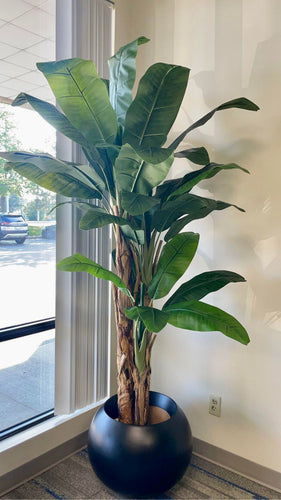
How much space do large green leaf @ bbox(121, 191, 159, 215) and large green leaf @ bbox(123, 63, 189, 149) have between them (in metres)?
0.18

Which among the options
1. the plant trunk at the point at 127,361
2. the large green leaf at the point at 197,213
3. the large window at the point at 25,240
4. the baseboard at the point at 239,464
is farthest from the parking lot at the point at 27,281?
the baseboard at the point at 239,464

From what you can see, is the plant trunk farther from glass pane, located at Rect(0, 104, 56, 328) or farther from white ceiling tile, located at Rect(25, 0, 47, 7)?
white ceiling tile, located at Rect(25, 0, 47, 7)

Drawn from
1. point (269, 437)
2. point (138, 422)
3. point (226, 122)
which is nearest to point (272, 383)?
point (269, 437)

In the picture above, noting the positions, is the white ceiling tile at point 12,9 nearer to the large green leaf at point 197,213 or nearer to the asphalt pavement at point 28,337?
the asphalt pavement at point 28,337

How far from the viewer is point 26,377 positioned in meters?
1.93

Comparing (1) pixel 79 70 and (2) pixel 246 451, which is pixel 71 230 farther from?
(2) pixel 246 451

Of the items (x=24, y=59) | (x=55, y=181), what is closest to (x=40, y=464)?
(x=55, y=181)

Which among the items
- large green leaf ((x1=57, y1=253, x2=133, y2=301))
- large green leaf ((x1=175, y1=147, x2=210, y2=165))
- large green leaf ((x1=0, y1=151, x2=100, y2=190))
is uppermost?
large green leaf ((x1=175, y1=147, x2=210, y2=165))

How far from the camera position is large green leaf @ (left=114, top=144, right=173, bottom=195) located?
4.48 ft

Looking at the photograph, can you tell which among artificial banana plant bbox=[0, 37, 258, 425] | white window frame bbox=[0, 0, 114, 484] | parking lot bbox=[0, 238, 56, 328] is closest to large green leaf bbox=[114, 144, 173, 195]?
artificial banana plant bbox=[0, 37, 258, 425]

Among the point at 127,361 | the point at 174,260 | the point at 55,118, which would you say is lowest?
the point at 127,361

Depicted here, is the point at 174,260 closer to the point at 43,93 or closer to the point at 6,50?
the point at 43,93

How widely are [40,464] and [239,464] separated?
0.97m

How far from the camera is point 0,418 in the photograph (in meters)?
1.82
